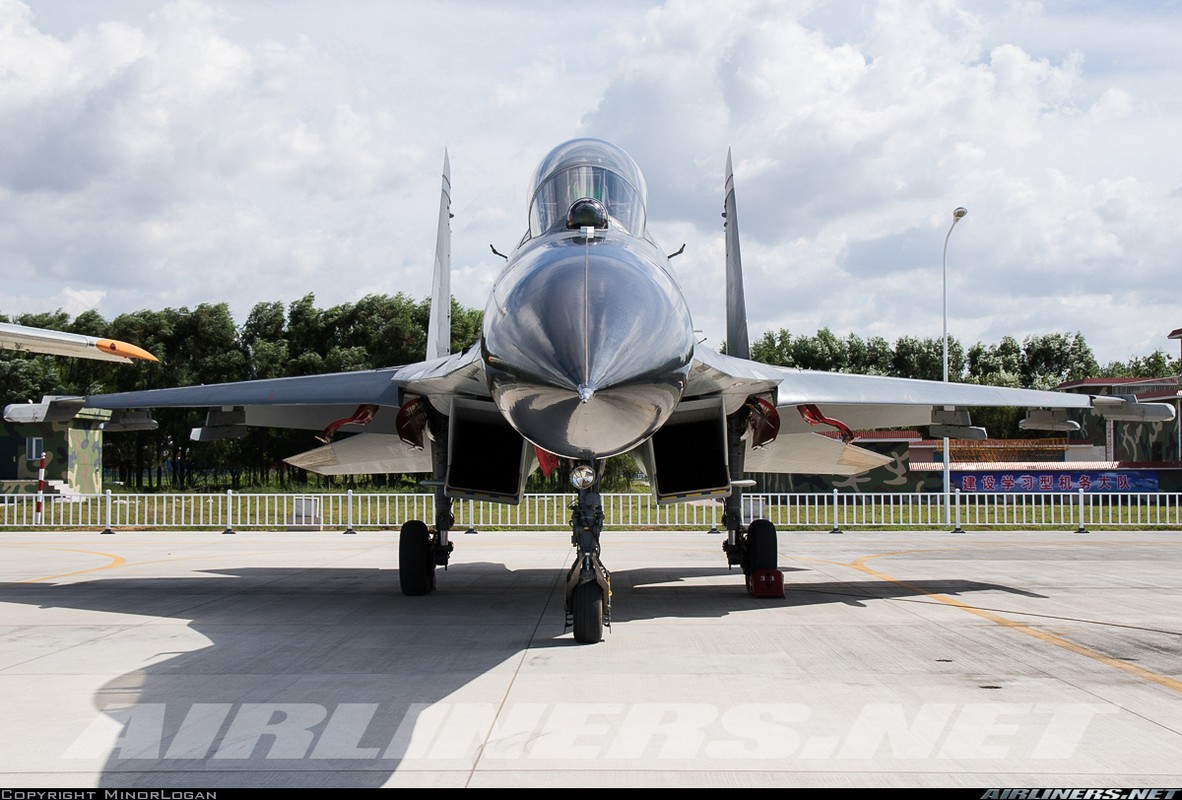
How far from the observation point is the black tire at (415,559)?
10.6 meters

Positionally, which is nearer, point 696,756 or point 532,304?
point 696,756

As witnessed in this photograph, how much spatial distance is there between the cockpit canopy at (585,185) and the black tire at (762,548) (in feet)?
12.4

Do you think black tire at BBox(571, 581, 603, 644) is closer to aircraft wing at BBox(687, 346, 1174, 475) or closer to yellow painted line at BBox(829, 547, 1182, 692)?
aircraft wing at BBox(687, 346, 1174, 475)

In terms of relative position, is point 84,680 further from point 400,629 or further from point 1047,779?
point 1047,779

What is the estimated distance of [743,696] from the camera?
18.8 feet

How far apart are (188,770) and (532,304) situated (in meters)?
3.03

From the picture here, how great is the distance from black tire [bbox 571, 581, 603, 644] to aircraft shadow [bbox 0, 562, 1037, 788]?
136mm

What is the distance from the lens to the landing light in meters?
7.18

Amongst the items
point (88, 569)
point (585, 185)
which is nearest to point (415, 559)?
point (585, 185)

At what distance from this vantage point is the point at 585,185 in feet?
28.7

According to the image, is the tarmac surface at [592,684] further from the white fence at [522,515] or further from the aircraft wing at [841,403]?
the white fence at [522,515]

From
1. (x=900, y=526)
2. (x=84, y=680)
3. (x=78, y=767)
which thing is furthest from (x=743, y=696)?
(x=900, y=526)

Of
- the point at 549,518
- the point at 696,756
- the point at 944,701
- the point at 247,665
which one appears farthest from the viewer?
the point at 549,518

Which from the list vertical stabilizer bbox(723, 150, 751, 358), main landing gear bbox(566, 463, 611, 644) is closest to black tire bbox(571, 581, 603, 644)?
main landing gear bbox(566, 463, 611, 644)
